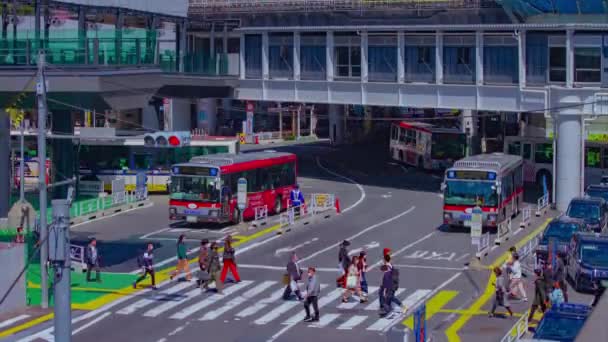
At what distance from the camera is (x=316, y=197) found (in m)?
49.7

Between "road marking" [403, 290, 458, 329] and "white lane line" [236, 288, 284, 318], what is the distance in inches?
168

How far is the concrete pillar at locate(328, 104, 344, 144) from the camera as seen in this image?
87.1 m

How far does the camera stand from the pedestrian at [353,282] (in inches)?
1256

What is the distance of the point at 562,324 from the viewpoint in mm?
23328

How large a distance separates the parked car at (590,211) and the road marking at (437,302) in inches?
427

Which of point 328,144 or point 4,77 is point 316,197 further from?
point 328,144

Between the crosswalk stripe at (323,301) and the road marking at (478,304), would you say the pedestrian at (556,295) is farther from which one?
the crosswalk stripe at (323,301)

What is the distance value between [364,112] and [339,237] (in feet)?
173

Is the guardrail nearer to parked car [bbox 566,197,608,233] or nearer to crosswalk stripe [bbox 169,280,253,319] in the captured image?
parked car [bbox 566,197,608,233]

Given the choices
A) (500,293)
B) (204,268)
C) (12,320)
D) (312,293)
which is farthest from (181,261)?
(500,293)

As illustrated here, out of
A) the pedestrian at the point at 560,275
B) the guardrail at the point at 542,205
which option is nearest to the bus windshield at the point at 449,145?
the guardrail at the point at 542,205

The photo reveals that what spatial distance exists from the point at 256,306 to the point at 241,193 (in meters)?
13.6

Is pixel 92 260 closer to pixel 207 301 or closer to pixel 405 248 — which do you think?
pixel 207 301

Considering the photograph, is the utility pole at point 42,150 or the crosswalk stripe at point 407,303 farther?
the utility pole at point 42,150
